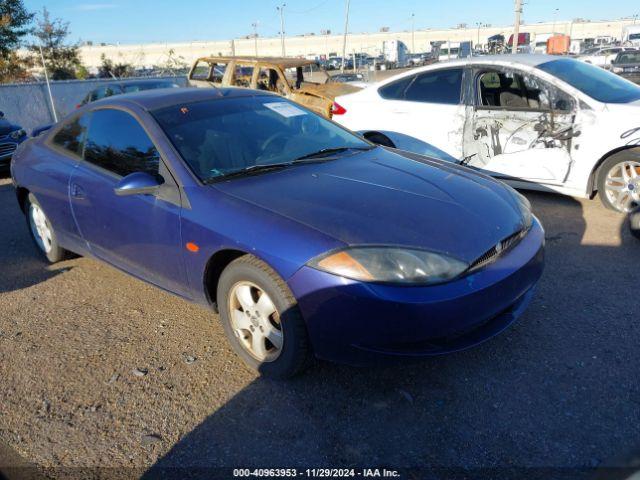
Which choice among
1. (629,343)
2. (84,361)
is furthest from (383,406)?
(84,361)

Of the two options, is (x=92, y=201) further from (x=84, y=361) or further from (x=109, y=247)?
(x=84, y=361)

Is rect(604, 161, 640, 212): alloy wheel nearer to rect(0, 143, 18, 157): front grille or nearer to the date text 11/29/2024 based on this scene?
the date text 11/29/2024

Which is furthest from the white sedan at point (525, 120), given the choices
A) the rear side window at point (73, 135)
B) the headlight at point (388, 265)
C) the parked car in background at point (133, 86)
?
the parked car in background at point (133, 86)

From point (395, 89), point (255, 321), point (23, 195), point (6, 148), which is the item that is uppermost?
point (395, 89)

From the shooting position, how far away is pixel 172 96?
385 cm

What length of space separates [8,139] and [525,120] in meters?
8.49

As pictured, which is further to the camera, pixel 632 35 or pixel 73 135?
pixel 632 35

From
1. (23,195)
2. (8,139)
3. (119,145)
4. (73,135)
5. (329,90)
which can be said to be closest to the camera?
(119,145)

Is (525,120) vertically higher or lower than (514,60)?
lower

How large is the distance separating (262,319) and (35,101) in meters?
15.4

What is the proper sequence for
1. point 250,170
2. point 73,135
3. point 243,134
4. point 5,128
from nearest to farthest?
point 250,170 < point 243,134 < point 73,135 < point 5,128

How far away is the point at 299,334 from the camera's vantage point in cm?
270

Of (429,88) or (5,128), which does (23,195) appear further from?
(5,128)

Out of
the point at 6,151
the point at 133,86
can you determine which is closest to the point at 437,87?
the point at 6,151
